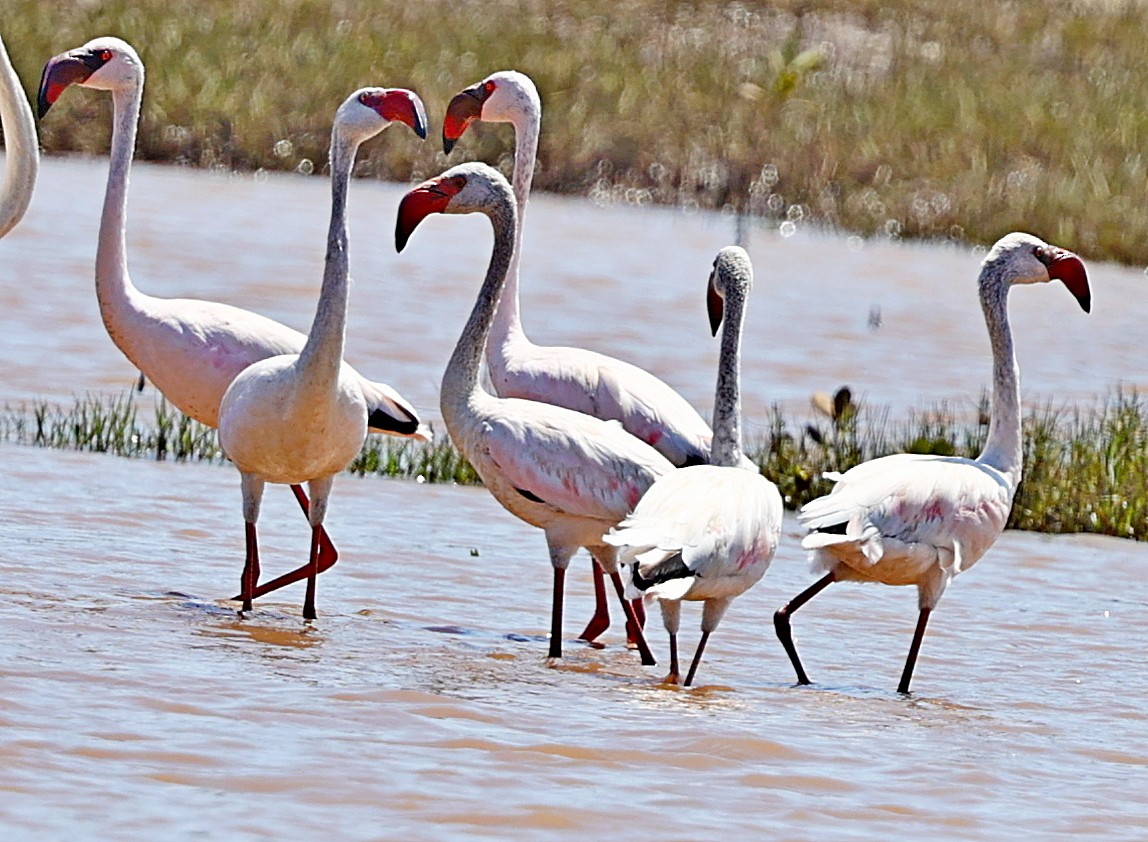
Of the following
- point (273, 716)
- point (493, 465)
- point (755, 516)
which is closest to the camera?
point (273, 716)

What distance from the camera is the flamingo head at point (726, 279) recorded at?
768 centimetres

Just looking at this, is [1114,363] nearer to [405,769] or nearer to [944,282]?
[944,282]

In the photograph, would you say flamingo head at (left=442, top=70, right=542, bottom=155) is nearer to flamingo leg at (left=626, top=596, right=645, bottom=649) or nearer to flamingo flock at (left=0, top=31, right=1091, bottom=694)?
flamingo flock at (left=0, top=31, right=1091, bottom=694)

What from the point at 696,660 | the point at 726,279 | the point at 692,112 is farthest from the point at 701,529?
the point at 692,112

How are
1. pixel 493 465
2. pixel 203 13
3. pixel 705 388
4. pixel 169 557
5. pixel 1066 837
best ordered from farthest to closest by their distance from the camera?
1. pixel 203 13
2. pixel 705 388
3. pixel 169 557
4. pixel 493 465
5. pixel 1066 837

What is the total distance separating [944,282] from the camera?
58.2 feet

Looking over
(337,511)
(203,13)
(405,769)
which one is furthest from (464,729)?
(203,13)

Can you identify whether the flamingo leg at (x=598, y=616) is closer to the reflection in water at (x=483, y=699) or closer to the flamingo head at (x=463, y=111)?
the reflection in water at (x=483, y=699)

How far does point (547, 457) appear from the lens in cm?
715

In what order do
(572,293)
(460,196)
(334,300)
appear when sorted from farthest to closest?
(572,293), (460,196), (334,300)

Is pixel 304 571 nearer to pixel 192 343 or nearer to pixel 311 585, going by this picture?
pixel 311 585

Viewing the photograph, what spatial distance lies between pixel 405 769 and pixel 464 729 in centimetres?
47

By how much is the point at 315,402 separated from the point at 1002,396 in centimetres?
244

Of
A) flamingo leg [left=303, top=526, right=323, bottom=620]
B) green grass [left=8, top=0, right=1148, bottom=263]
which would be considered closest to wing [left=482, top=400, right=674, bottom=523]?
flamingo leg [left=303, top=526, right=323, bottom=620]
